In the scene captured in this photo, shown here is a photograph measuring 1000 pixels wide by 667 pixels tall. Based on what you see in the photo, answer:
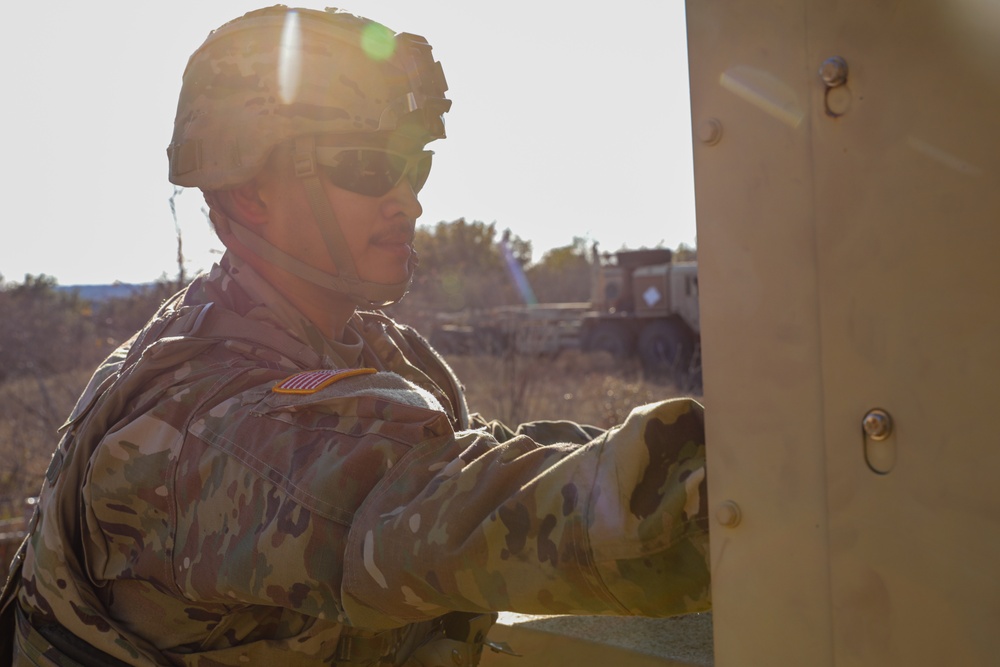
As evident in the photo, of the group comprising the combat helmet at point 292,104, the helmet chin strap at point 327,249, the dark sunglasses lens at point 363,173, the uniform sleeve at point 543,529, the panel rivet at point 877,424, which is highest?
the combat helmet at point 292,104

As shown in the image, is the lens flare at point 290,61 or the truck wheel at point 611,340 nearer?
the lens flare at point 290,61

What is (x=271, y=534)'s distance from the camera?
124 centimetres

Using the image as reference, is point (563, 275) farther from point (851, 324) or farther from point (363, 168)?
point (851, 324)

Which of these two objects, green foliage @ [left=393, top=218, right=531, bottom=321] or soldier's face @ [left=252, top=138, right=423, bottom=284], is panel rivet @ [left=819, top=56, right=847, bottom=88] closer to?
soldier's face @ [left=252, top=138, right=423, bottom=284]

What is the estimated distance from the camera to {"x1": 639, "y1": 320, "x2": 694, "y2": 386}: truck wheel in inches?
689

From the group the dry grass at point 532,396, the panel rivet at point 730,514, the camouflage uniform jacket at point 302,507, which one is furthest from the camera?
the dry grass at point 532,396

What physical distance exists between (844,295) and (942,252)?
0.09 m

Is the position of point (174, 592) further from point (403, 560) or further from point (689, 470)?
point (689, 470)

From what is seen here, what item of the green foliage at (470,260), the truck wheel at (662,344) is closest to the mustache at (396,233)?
the truck wheel at (662,344)

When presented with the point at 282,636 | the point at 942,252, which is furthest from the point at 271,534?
the point at 942,252

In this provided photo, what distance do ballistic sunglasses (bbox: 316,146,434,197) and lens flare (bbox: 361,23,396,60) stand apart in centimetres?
31

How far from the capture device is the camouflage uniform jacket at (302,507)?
97 cm

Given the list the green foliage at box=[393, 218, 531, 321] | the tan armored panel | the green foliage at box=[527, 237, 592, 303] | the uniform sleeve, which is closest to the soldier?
the uniform sleeve

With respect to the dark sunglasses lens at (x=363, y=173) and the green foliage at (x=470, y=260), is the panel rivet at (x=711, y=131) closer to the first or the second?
the dark sunglasses lens at (x=363, y=173)
